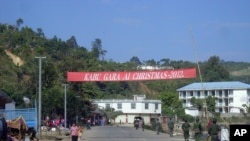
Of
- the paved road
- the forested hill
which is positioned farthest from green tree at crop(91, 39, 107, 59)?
the paved road

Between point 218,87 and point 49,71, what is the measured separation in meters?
69.7

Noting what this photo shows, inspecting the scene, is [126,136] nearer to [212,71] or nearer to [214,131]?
[214,131]

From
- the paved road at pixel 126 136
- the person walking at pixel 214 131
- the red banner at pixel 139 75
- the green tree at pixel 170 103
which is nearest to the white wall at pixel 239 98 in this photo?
the green tree at pixel 170 103

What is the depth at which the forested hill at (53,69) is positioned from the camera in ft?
219

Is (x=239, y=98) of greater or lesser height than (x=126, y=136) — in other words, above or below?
above

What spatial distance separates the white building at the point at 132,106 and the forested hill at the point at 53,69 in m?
3.60

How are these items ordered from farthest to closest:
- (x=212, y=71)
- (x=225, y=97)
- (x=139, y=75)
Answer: (x=212, y=71) < (x=225, y=97) < (x=139, y=75)

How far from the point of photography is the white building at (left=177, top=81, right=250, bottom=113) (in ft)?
403

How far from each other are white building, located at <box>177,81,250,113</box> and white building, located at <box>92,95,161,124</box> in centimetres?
899

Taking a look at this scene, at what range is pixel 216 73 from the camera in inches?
5792

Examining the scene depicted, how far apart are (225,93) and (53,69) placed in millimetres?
71575

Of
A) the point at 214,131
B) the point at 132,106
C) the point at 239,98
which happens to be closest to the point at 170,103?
the point at 132,106

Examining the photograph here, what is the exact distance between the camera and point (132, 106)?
4951 inches

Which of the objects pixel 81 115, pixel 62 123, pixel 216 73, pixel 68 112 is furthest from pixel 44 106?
pixel 216 73
